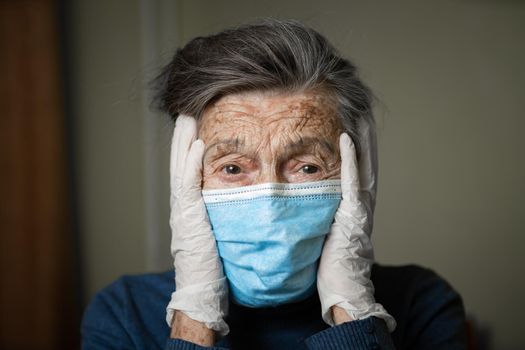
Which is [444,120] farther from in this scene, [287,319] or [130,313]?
→ [130,313]

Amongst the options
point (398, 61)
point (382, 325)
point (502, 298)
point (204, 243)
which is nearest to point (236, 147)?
point (204, 243)

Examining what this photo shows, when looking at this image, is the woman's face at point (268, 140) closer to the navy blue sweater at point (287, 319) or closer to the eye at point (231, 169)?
the eye at point (231, 169)

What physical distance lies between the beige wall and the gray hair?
0.95 m

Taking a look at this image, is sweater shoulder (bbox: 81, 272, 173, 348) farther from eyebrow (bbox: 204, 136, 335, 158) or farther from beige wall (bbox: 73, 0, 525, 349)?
beige wall (bbox: 73, 0, 525, 349)

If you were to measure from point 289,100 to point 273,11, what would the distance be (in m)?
1.43

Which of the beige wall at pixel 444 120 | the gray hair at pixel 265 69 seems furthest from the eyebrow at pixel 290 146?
the beige wall at pixel 444 120

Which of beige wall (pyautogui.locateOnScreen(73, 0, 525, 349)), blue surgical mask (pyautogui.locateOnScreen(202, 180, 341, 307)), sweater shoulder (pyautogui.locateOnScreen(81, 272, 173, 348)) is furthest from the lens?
beige wall (pyautogui.locateOnScreen(73, 0, 525, 349))

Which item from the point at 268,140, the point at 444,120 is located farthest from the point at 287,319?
the point at 444,120

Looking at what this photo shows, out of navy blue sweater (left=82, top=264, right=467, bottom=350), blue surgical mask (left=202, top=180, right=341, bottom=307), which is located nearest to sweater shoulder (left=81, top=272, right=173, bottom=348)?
navy blue sweater (left=82, top=264, right=467, bottom=350)

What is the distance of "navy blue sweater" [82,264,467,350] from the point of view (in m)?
1.49

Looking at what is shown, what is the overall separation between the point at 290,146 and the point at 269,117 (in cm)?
9

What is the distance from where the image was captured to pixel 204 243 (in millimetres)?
1358

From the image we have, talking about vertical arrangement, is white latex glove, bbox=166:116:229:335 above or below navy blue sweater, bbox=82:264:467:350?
above

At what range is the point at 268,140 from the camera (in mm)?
1347
